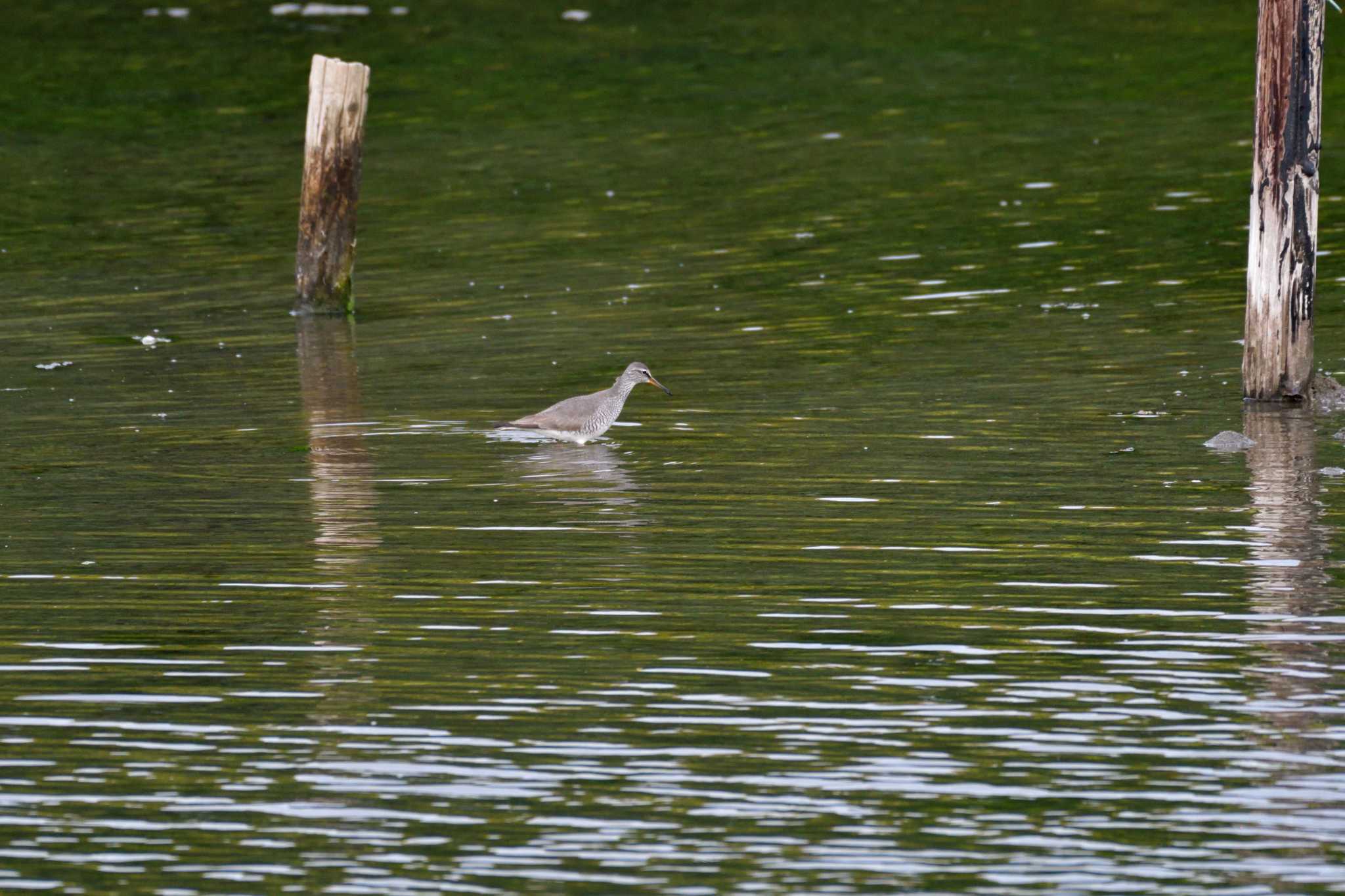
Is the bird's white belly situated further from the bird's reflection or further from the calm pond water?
the calm pond water

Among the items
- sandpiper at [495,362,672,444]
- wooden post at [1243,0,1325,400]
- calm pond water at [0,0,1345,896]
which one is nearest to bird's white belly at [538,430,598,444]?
sandpiper at [495,362,672,444]

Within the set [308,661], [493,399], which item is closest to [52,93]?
[493,399]

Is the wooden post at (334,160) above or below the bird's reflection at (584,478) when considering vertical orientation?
above

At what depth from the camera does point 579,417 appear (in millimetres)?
16734

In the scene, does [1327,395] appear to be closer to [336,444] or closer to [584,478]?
[584,478]

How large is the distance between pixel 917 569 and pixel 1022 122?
970 inches

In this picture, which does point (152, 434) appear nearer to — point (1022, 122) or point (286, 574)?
point (286, 574)

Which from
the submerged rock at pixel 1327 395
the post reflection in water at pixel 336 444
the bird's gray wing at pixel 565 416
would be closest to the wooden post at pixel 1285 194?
the submerged rock at pixel 1327 395

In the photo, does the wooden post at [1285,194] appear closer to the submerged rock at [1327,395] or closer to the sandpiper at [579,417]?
the submerged rock at [1327,395]

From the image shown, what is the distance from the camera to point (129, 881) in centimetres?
855

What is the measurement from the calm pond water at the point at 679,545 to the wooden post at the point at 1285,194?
57 centimetres

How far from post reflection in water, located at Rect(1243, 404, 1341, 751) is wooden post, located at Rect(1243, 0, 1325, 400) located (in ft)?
1.51

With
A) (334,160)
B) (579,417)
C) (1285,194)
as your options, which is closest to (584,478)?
(579,417)

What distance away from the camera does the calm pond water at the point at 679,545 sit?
356 inches
